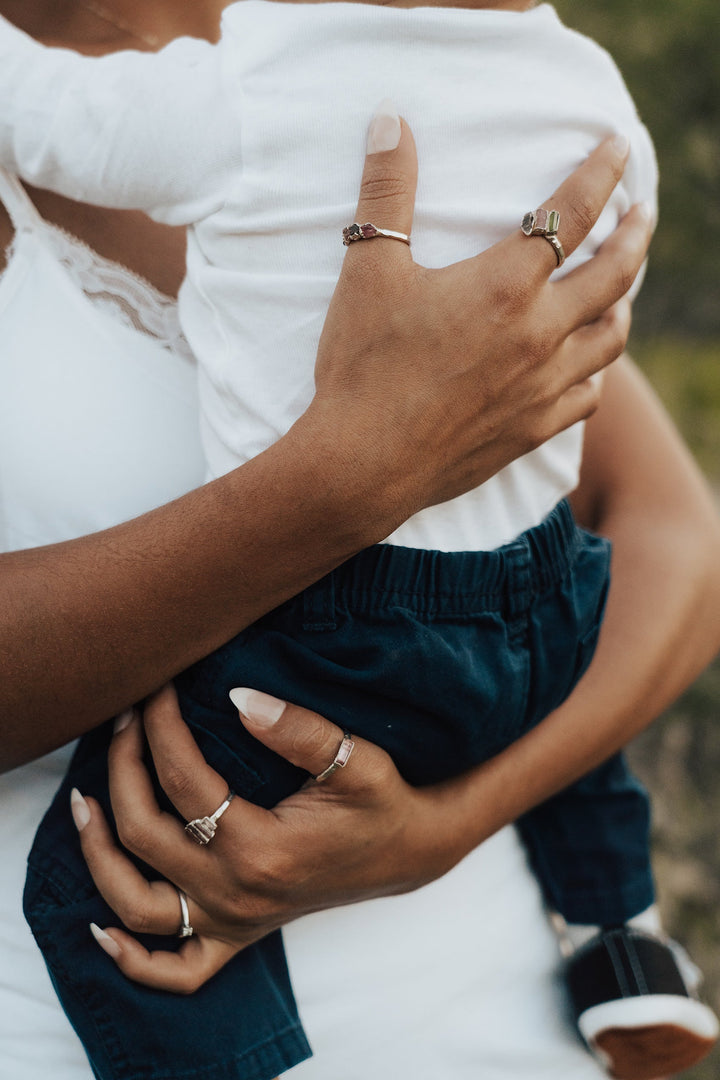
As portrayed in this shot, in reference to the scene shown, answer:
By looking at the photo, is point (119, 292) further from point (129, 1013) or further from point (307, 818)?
point (129, 1013)

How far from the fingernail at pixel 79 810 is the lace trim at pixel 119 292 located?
1.71 ft

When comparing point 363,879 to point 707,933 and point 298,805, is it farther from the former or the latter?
point 707,933

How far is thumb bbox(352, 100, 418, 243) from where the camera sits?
941mm

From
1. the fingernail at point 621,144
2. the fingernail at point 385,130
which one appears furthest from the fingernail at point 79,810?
the fingernail at point 621,144

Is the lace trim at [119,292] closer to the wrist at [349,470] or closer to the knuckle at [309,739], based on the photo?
the wrist at [349,470]

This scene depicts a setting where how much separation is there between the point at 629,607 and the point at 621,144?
2.08 feet

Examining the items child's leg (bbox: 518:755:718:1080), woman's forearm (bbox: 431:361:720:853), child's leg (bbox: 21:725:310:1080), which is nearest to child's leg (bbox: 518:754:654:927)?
child's leg (bbox: 518:755:718:1080)

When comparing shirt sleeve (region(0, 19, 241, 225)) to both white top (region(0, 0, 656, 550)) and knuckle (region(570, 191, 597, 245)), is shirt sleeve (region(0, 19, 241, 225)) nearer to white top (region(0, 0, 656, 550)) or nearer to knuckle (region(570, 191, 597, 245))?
white top (region(0, 0, 656, 550))

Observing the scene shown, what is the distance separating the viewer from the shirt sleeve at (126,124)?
965 millimetres

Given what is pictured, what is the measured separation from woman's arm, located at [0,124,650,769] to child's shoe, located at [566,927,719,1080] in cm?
72

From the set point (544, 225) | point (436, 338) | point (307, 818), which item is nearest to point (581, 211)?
point (544, 225)

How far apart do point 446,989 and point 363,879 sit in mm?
213

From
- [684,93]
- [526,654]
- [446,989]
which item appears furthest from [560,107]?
[684,93]

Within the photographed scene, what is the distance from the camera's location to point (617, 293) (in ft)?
3.64
